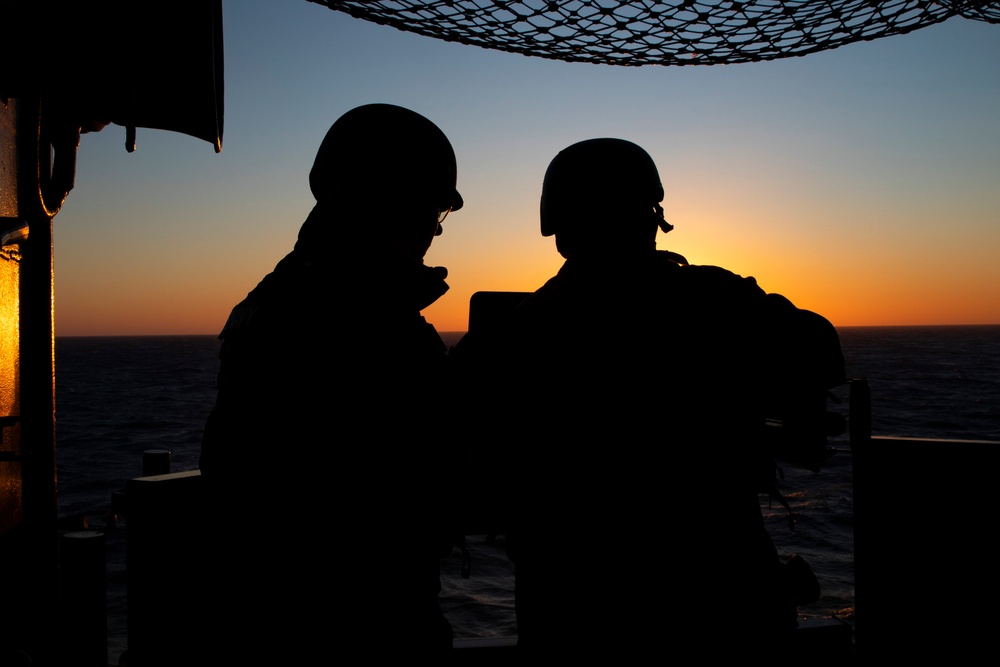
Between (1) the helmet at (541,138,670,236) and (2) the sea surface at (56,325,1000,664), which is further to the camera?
(2) the sea surface at (56,325,1000,664)

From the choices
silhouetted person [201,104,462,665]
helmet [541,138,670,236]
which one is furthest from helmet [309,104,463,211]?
helmet [541,138,670,236]

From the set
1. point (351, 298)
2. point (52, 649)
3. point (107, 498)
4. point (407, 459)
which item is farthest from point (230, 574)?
point (107, 498)

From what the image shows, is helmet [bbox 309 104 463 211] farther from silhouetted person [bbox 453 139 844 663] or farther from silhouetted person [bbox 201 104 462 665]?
silhouetted person [bbox 453 139 844 663]

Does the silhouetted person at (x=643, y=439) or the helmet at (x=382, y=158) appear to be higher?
the helmet at (x=382, y=158)

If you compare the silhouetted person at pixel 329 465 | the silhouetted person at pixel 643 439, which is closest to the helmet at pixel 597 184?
the silhouetted person at pixel 643 439

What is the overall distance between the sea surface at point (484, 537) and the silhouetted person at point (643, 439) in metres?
0.09

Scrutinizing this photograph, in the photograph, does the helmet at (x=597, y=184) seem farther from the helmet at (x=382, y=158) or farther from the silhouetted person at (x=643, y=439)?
the helmet at (x=382, y=158)

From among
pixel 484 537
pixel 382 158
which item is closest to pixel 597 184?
pixel 382 158

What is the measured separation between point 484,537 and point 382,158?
567 centimetres

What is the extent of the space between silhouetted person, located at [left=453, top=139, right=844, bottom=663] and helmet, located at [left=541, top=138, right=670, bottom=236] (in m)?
0.08

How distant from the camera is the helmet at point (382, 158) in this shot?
165cm

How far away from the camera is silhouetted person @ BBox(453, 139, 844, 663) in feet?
5.72

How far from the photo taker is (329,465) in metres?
1.39

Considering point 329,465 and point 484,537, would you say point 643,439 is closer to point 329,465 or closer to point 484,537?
point 329,465
